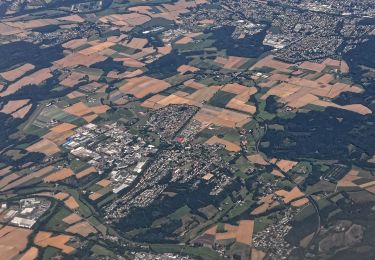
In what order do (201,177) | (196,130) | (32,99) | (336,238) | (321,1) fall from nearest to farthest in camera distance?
(336,238), (201,177), (196,130), (32,99), (321,1)

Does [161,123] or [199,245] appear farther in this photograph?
[161,123]

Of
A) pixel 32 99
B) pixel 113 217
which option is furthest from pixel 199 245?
pixel 32 99

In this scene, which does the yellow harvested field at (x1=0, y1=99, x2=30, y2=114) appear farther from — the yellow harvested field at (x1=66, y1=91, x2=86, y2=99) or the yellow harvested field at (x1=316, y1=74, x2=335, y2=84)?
the yellow harvested field at (x1=316, y1=74, x2=335, y2=84)

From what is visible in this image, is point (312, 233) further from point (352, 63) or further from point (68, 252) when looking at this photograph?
point (352, 63)

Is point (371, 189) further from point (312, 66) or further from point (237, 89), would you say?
point (312, 66)

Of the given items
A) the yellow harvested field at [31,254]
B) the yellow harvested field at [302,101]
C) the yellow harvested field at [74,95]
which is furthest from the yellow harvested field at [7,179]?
the yellow harvested field at [302,101]

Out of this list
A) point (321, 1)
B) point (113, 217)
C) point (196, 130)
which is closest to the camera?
point (113, 217)
